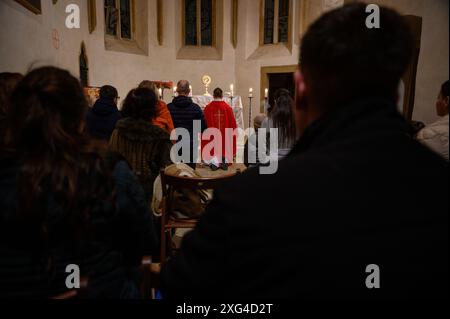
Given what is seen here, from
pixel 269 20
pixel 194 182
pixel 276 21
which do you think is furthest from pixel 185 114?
pixel 269 20

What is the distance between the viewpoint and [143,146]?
2951mm

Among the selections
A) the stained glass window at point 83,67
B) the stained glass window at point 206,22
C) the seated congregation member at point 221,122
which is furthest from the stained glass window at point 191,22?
the seated congregation member at point 221,122

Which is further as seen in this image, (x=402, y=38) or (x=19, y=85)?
(x=19, y=85)

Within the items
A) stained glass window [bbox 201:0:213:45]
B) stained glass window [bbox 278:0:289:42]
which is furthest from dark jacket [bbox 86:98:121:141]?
stained glass window [bbox 201:0:213:45]

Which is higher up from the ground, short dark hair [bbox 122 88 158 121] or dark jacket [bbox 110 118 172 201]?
short dark hair [bbox 122 88 158 121]

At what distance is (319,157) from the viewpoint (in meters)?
0.67

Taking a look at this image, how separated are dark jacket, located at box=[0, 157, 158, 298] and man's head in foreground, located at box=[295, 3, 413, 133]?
2.49 ft

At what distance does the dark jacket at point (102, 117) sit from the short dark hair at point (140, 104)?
18.4 inches

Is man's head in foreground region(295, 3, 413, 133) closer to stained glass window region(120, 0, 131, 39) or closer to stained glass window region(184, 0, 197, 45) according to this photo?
stained glass window region(120, 0, 131, 39)

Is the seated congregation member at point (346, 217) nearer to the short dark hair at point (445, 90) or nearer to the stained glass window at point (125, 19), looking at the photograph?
the short dark hair at point (445, 90)

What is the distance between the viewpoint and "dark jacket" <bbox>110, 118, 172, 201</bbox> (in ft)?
9.47
